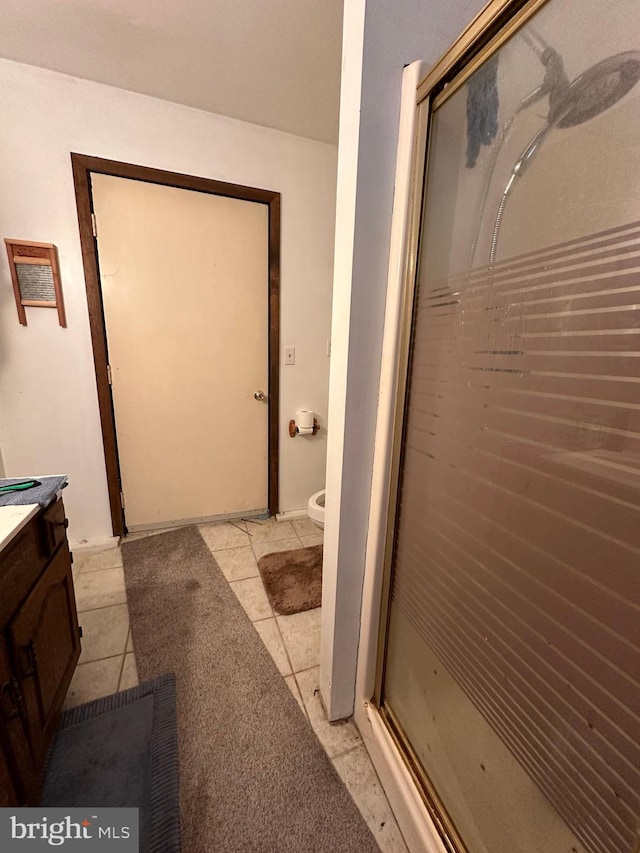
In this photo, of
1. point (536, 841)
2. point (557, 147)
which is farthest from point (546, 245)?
point (536, 841)

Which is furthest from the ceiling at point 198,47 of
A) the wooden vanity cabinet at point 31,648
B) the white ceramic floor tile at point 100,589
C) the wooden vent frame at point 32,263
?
the white ceramic floor tile at point 100,589

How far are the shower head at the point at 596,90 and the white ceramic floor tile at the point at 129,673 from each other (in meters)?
1.90

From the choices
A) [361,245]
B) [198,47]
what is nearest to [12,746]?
[361,245]

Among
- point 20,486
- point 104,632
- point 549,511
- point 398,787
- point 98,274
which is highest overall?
point 98,274

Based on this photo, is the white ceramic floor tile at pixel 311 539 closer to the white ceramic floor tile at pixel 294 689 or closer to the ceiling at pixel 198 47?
the white ceramic floor tile at pixel 294 689

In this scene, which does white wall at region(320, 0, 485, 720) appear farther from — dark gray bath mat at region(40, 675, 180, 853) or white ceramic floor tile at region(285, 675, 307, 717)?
dark gray bath mat at region(40, 675, 180, 853)

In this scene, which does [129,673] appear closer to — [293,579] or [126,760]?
[126,760]

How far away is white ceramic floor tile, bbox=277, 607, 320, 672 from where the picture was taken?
131cm

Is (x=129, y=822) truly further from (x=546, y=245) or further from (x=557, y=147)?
(x=557, y=147)

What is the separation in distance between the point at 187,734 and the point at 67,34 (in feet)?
8.69

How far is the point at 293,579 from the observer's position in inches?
69.4

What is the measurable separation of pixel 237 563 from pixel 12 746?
1.22 metres

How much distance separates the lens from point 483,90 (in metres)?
0.64

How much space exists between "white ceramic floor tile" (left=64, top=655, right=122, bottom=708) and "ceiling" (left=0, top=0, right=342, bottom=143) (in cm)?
246
